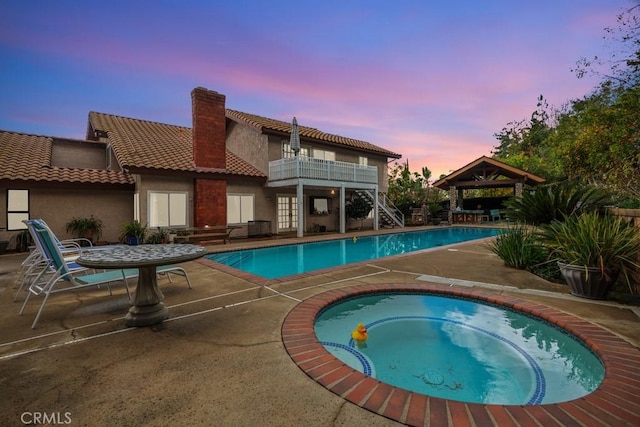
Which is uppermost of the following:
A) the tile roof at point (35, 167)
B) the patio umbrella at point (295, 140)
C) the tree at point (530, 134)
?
the tree at point (530, 134)

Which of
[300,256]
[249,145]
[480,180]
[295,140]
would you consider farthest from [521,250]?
[480,180]

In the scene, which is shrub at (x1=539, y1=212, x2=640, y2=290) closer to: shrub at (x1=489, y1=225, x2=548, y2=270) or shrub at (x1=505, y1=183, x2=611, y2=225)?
shrub at (x1=505, y1=183, x2=611, y2=225)

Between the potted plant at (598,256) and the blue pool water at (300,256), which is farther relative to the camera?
the blue pool water at (300,256)

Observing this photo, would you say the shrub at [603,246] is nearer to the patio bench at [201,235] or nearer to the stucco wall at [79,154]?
the patio bench at [201,235]

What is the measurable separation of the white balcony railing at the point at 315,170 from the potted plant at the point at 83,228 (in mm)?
8019

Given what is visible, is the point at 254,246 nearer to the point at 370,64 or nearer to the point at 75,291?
the point at 75,291

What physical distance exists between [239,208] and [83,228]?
6373 mm

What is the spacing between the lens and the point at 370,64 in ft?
48.7

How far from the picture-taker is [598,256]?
4.52 m

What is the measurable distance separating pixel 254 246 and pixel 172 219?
13.9 feet

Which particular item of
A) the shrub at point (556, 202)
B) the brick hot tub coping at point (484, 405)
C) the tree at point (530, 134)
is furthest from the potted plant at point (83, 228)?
the tree at point (530, 134)

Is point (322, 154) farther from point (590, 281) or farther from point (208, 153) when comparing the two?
point (590, 281)

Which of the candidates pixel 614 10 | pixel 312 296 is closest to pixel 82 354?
pixel 312 296

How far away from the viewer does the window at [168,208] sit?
12345mm
